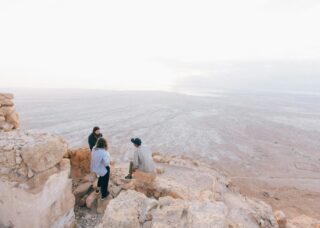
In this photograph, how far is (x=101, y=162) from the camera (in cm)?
571

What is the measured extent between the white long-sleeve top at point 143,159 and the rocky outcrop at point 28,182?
245 centimetres

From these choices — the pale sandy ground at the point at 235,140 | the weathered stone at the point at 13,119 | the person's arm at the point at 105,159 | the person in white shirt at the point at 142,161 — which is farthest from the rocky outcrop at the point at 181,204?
the pale sandy ground at the point at 235,140

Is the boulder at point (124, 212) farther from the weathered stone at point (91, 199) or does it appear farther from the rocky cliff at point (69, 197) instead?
the weathered stone at point (91, 199)

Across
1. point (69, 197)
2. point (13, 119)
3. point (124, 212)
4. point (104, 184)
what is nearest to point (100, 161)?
point (104, 184)

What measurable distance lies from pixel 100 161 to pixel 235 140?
75.4 ft

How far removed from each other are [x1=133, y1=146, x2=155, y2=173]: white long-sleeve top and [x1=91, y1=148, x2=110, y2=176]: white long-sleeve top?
117 centimetres

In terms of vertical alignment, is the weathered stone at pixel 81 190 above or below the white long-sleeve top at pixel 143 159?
below

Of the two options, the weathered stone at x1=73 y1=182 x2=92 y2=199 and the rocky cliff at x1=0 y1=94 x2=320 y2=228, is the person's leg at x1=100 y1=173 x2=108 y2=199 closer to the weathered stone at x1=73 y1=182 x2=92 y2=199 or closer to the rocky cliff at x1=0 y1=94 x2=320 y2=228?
the rocky cliff at x1=0 y1=94 x2=320 y2=228

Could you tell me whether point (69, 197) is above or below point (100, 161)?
below

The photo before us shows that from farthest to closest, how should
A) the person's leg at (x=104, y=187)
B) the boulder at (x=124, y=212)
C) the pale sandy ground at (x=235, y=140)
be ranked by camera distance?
the pale sandy ground at (x=235, y=140), the person's leg at (x=104, y=187), the boulder at (x=124, y=212)

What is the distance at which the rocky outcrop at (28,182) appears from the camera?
4246 millimetres

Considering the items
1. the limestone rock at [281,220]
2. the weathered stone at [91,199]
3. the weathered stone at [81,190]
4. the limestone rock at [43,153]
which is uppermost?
the limestone rock at [43,153]

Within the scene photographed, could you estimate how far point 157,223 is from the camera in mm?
3152

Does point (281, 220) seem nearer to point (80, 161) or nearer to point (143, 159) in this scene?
point (143, 159)
